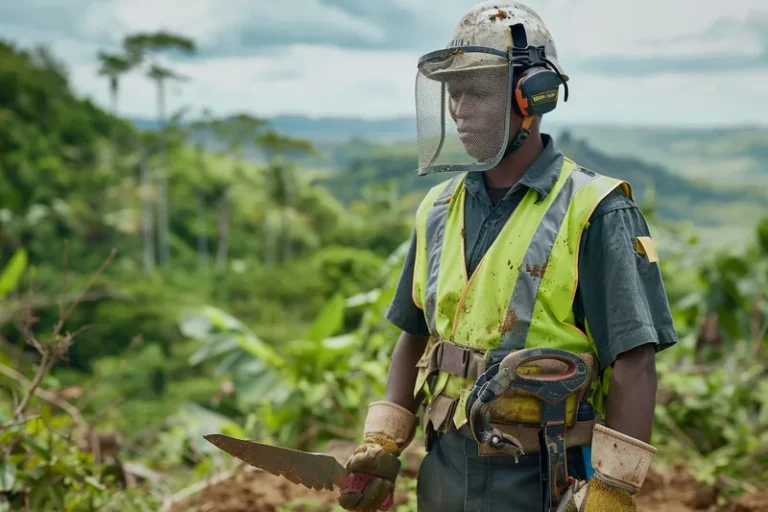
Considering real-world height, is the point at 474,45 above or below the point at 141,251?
above

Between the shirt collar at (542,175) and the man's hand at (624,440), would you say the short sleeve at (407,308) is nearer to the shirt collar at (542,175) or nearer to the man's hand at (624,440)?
the shirt collar at (542,175)

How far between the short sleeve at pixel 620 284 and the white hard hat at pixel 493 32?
1.50 feet

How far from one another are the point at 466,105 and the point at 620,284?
62 centimetres

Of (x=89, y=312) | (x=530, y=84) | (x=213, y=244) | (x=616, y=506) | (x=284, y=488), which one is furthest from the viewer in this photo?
(x=213, y=244)

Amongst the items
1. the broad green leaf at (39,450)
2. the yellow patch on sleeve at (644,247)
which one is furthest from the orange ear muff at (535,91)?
the broad green leaf at (39,450)

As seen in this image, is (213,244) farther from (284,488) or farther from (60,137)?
(284,488)

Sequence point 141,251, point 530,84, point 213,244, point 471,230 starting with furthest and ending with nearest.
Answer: point 213,244, point 141,251, point 471,230, point 530,84

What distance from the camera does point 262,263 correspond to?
6562 centimetres

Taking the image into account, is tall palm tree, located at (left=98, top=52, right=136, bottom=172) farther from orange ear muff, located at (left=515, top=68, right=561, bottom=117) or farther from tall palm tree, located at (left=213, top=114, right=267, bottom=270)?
orange ear muff, located at (left=515, top=68, right=561, bottom=117)

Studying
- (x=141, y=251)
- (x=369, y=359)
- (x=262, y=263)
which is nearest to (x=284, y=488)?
(x=369, y=359)

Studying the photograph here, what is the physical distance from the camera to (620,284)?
7.01 ft

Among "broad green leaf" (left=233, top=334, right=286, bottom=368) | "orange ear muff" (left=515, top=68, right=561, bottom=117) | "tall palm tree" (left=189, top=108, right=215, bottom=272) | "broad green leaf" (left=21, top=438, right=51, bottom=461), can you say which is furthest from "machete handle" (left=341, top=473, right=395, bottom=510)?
"tall palm tree" (left=189, top=108, right=215, bottom=272)

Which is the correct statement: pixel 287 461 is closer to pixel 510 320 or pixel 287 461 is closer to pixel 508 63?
pixel 510 320

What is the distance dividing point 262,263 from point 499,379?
64135 mm
